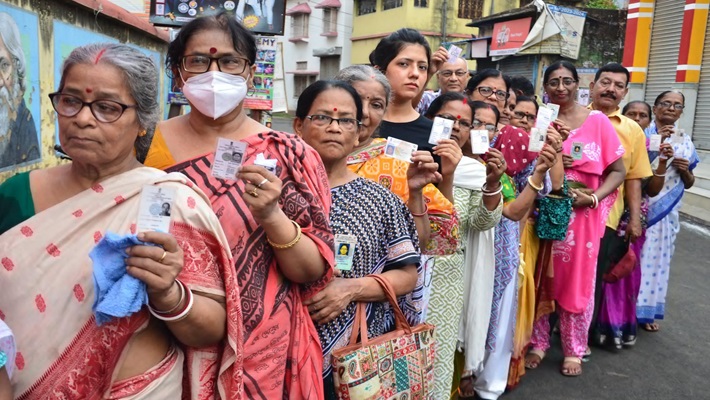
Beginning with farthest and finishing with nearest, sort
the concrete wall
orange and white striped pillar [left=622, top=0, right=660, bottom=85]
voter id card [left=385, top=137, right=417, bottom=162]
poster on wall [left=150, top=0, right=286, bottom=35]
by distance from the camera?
orange and white striped pillar [left=622, top=0, right=660, bottom=85] → poster on wall [left=150, top=0, right=286, bottom=35] → the concrete wall → voter id card [left=385, top=137, right=417, bottom=162]

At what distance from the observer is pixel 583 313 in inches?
176

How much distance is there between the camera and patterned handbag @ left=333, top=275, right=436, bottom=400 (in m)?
2.07

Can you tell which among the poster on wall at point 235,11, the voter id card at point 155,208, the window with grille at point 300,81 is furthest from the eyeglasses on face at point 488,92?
the window with grille at point 300,81

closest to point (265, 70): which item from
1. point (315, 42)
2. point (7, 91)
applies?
point (7, 91)

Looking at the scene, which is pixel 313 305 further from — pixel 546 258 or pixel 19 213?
pixel 546 258

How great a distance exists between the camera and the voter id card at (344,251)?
211 centimetres

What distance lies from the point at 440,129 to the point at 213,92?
47.2 inches

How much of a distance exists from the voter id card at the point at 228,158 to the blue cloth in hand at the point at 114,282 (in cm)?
34

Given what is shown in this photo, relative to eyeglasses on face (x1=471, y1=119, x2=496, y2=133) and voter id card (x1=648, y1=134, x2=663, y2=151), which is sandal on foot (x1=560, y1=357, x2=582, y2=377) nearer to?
voter id card (x1=648, y1=134, x2=663, y2=151)

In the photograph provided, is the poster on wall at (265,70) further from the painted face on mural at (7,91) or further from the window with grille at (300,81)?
the window with grille at (300,81)

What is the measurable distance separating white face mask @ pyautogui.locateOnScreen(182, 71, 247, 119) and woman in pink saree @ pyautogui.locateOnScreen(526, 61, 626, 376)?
3.08 meters

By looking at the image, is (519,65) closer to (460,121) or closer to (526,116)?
(526,116)

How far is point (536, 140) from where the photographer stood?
141 inches

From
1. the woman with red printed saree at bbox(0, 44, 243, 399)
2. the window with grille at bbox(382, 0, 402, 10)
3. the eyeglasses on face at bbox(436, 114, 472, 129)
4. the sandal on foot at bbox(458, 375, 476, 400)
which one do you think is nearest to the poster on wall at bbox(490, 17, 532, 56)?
the window with grille at bbox(382, 0, 402, 10)
